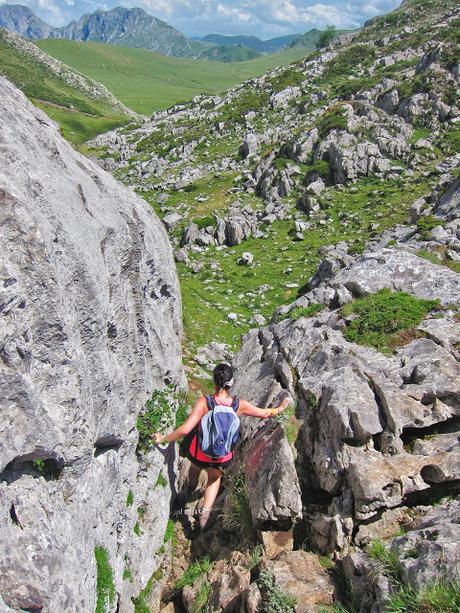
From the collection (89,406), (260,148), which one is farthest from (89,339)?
(260,148)

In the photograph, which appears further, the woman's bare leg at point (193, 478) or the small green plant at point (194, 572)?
the woman's bare leg at point (193, 478)

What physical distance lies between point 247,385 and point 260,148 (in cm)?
5710

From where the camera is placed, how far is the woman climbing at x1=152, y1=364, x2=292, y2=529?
465 inches

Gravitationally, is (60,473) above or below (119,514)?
above

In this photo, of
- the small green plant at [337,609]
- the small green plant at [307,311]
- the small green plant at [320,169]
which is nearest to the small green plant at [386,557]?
the small green plant at [337,609]

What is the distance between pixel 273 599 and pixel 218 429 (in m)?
4.02

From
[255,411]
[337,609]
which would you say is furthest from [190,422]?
[337,609]

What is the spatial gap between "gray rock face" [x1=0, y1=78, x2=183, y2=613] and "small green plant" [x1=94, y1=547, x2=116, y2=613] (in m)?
0.27

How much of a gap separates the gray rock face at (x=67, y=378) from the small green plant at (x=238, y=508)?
6.86ft

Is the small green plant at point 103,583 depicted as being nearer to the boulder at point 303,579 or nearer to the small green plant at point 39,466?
the small green plant at point 39,466

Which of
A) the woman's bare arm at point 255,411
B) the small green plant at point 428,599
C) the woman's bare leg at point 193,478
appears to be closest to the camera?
the small green plant at point 428,599

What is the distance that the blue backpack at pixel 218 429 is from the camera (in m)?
11.8

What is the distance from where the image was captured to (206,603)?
1047 cm

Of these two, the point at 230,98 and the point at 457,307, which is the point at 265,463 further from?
the point at 230,98
